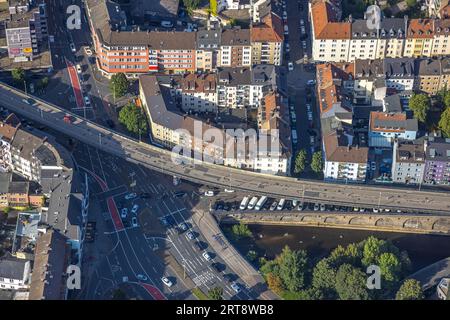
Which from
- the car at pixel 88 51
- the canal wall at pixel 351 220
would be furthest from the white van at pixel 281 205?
the car at pixel 88 51

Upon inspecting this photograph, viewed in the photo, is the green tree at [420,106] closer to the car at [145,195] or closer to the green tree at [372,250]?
the green tree at [372,250]

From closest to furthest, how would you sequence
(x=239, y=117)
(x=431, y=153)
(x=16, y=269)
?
(x=16, y=269)
(x=431, y=153)
(x=239, y=117)

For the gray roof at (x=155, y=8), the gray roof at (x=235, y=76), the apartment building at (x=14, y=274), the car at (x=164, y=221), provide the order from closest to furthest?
the apartment building at (x=14, y=274) < the car at (x=164, y=221) < the gray roof at (x=235, y=76) < the gray roof at (x=155, y=8)

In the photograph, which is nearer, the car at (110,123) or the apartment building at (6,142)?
the apartment building at (6,142)

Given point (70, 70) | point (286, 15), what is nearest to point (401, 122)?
point (286, 15)

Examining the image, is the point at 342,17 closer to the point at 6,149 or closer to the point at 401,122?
the point at 401,122

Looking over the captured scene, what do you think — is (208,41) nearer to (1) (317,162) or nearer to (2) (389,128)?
(1) (317,162)
